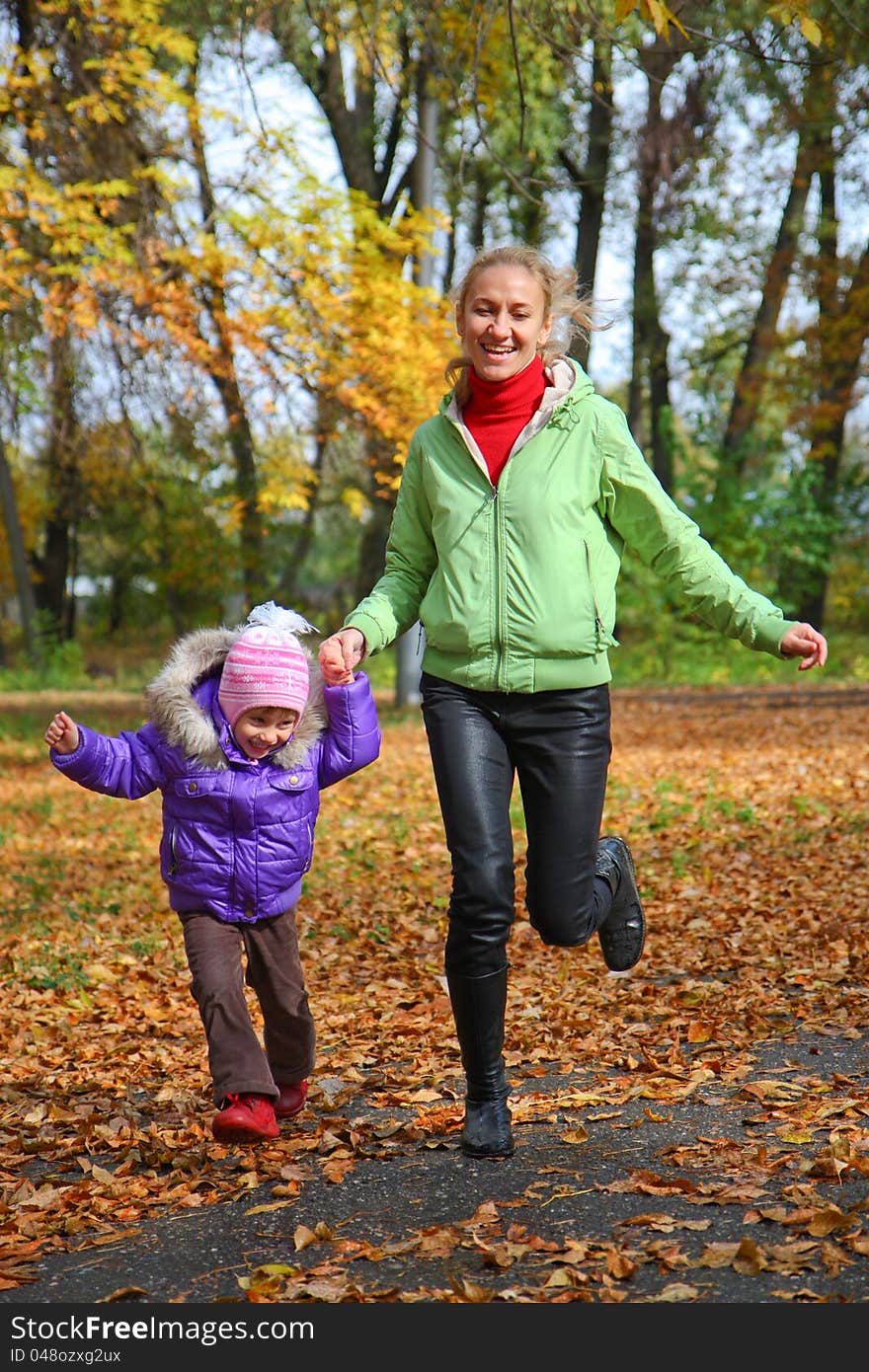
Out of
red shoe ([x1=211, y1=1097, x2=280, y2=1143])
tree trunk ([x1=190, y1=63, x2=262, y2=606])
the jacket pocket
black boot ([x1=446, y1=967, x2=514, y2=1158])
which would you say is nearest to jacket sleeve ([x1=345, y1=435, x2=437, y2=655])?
the jacket pocket

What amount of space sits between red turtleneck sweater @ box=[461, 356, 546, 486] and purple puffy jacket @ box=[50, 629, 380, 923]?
814 millimetres

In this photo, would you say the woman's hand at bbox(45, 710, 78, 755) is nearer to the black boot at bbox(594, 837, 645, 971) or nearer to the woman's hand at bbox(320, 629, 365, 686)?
the woman's hand at bbox(320, 629, 365, 686)

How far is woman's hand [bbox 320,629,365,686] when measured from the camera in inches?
152

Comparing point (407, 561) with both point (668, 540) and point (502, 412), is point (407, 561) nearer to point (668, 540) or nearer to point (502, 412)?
point (502, 412)

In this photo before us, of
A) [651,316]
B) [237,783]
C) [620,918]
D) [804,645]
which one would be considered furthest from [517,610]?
[651,316]

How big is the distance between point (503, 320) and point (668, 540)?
0.76 metres

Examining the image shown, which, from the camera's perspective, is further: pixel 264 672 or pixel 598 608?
Answer: pixel 264 672

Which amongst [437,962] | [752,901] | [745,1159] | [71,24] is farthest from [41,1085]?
[71,24]

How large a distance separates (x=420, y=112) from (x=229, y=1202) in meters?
15.8

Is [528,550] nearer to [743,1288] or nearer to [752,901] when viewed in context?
[743,1288]

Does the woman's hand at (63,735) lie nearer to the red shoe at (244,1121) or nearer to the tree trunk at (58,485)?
the red shoe at (244,1121)

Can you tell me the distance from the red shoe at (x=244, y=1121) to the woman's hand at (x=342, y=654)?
4.02ft

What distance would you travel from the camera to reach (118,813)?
12.6m

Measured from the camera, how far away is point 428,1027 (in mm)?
5848
